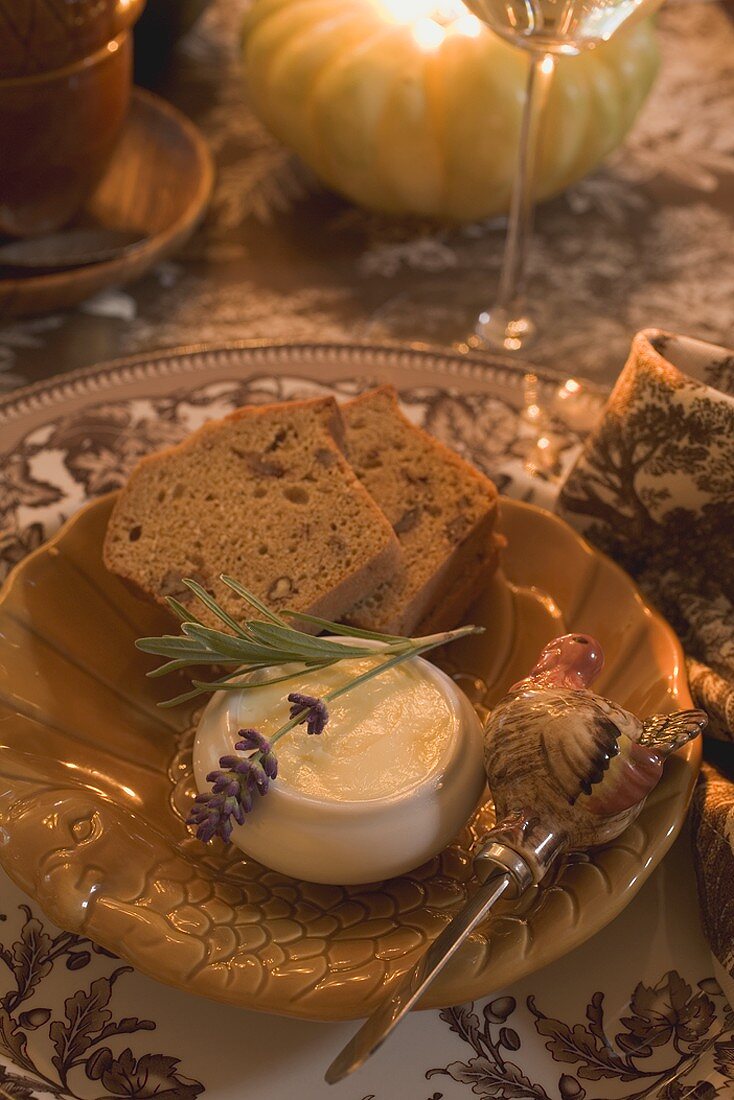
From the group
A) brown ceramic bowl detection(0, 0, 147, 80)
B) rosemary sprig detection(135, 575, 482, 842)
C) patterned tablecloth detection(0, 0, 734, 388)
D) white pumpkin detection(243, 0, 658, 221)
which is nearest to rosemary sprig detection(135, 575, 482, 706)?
rosemary sprig detection(135, 575, 482, 842)

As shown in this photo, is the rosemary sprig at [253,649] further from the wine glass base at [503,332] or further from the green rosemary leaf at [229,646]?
the wine glass base at [503,332]

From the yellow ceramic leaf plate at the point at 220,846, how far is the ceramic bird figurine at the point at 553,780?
0.11 ft

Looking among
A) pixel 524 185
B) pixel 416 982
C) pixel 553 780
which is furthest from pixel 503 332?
pixel 416 982

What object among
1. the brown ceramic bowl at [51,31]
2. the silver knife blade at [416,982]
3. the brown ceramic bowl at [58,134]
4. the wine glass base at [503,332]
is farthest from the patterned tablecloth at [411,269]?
the silver knife blade at [416,982]

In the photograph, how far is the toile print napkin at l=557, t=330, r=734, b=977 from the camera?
966mm

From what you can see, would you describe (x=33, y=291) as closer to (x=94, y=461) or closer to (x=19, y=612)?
(x=94, y=461)

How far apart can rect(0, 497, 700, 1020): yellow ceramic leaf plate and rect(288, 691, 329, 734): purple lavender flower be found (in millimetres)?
123

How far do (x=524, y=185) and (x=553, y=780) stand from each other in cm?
90

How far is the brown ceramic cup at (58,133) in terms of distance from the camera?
1359mm

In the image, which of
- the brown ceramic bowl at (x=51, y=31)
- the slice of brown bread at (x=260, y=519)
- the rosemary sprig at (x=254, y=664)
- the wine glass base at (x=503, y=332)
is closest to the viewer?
the rosemary sprig at (x=254, y=664)

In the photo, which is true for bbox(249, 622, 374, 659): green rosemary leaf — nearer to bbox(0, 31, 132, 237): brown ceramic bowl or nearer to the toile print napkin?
the toile print napkin

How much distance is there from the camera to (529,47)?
4.09 ft

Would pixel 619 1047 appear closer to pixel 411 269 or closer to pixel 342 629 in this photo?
pixel 342 629

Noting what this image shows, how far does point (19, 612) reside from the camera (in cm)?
98
